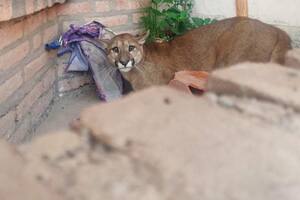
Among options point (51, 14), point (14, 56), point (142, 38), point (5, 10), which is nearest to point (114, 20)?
point (142, 38)

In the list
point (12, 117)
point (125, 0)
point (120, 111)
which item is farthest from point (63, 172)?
point (125, 0)

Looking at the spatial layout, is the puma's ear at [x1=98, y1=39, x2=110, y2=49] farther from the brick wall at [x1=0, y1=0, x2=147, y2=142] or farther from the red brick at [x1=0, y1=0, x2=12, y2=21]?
the red brick at [x1=0, y1=0, x2=12, y2=21]

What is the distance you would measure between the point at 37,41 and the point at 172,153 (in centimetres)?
291

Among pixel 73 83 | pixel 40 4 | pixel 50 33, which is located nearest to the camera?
pixel 40 4

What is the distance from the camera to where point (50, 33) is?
13.3 ft

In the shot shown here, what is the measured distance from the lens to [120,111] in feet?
3.40

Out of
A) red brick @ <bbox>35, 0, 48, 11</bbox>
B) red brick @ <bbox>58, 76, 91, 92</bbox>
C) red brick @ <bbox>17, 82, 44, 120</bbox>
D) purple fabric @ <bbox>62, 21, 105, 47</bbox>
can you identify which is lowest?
red brick @ <bbox>58, 76, 91, 92</bbox>

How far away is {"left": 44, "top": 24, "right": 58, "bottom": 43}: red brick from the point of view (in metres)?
3.95

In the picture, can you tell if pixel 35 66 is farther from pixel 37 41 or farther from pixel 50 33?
pixel 50 33

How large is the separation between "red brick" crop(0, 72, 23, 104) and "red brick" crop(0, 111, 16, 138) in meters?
0.10

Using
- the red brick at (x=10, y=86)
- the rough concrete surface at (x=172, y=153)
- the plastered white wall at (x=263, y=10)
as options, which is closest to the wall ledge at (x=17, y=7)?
the red brick at (x=10, y=86)

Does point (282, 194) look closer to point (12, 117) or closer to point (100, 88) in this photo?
point (12, 117)

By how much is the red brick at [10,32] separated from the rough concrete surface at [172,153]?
78.8 inches

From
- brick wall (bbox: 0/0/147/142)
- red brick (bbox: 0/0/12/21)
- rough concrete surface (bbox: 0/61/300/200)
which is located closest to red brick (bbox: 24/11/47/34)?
brick wall (bbox: 0/0/147/142)
